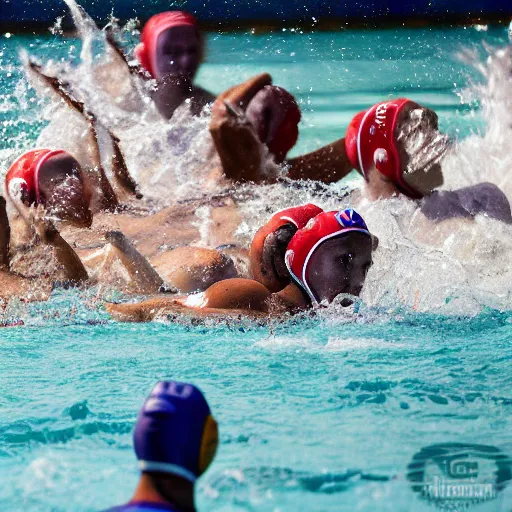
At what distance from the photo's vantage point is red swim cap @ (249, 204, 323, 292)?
11.1 ft

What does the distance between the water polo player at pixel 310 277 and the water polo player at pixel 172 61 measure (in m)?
2.08

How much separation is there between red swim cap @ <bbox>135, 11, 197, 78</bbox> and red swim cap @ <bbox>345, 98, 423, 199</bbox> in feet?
5.17

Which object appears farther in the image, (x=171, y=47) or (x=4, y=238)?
(x=171, y=47)

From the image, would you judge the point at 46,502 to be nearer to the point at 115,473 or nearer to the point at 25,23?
the point at 115,473

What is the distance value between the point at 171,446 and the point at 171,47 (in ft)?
13.9

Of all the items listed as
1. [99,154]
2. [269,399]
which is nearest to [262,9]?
[99,154]

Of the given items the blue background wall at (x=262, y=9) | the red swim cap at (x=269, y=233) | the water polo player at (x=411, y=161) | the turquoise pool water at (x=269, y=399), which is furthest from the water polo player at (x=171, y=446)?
the blue background wall at (x=262, y=9)

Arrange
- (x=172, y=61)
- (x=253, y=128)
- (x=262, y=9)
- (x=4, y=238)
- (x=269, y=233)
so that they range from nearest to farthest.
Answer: (x=269, y=233), (x=4, y=238), (x=253, y=128), (x=172, y=61), (x=262, y=9)

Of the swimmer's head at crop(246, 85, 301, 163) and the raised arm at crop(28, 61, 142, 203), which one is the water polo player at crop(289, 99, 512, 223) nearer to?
the swimmer's head at crop(246, 85, 301, 163)

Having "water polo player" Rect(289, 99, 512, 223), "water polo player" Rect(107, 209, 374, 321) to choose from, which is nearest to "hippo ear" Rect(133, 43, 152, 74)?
"water polo player" Rect(289, 99, 512, 223)

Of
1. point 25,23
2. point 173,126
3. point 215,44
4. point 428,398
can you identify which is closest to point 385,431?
point 428,398

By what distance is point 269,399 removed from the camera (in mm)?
2381

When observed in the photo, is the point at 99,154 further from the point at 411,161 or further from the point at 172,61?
the point at 411,161

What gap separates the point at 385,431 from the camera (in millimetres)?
2115
